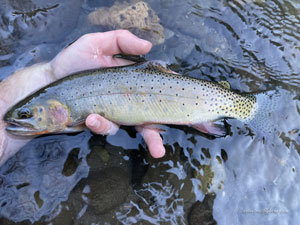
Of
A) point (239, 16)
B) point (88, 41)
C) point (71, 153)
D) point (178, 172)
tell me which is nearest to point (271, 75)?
point (239, 16)

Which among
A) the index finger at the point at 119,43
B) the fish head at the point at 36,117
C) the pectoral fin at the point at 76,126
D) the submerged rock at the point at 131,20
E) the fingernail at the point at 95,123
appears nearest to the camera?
the fingernail at the point at 95,123

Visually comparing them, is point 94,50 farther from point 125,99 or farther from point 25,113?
point 25,113

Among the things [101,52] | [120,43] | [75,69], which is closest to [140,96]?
[120,43]

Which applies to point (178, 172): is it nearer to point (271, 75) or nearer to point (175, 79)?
point (175, 79)

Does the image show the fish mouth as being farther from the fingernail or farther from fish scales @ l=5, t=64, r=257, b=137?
the fingernail

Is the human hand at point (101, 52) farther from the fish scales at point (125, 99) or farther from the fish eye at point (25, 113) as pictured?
the fish eye at point (25, 113)

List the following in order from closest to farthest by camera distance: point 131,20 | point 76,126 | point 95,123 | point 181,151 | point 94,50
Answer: point 95,123 < point 76,126 < point 94,50 < point 181,151 < point 131,20

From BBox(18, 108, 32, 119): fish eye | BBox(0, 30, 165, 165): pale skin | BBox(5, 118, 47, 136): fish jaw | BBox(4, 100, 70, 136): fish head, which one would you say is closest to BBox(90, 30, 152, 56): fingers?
BBox(0, 30, 165, 165): pale skin

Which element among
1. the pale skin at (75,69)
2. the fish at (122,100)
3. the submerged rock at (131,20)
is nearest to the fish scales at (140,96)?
the fish at (122,100)
